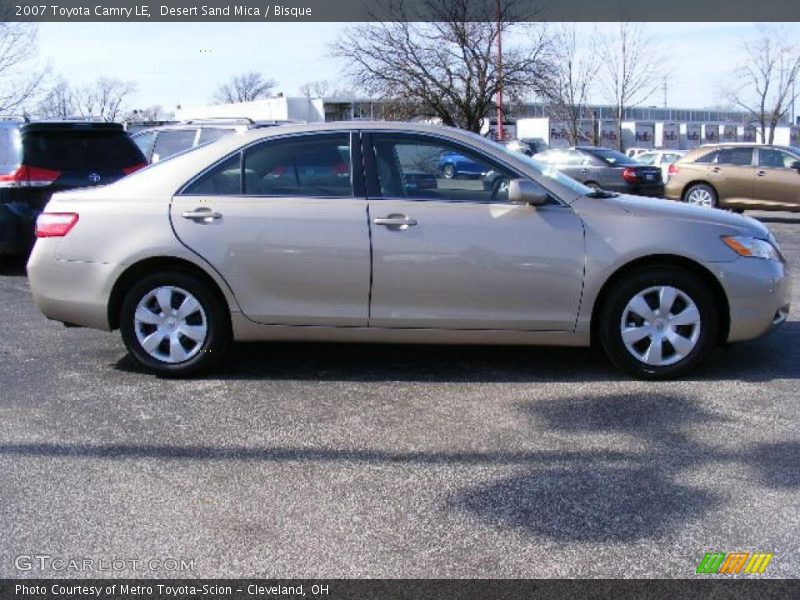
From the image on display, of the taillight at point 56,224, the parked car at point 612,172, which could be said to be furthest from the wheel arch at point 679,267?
the parked car at point 612,172

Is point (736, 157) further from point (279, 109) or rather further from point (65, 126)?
point (279, 109)

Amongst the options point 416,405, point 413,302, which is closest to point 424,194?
point 413,302

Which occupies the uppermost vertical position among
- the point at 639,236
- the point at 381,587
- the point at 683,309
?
the point at 639,236

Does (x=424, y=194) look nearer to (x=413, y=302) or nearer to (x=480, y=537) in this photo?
(x=413, y=302)

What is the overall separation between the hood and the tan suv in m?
11.0

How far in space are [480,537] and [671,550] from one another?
2.40 feet

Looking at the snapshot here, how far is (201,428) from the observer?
4441 mm

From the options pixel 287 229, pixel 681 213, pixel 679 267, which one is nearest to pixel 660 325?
pixel 679 267

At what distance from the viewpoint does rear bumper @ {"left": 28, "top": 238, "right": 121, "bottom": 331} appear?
5.31 meters

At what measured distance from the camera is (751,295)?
511cm

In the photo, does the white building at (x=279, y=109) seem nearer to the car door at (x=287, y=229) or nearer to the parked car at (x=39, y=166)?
the parked car at (x=39, y=166)

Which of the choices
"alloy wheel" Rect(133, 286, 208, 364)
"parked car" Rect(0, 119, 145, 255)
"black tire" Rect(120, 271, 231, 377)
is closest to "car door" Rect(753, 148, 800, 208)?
"parked car" Rect(0, 119, 145, 255)
